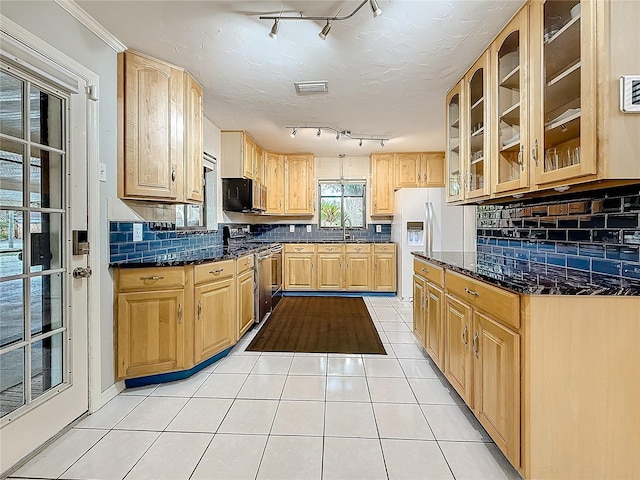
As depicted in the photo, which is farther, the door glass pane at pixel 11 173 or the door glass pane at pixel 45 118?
the door glass pane at pixel 45 118

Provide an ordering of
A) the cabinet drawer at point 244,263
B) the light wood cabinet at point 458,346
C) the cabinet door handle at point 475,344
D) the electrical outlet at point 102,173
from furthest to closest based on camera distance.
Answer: the cabinet drawer at point 244,263 → the electrical outlet at point 102,173 → the light wood cabinet at point 458,346 → the cabinet door handle at point 475,344

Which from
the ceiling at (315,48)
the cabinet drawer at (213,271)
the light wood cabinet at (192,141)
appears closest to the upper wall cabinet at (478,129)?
the ceiling at (315,48)

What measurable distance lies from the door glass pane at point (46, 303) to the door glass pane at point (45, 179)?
406mm

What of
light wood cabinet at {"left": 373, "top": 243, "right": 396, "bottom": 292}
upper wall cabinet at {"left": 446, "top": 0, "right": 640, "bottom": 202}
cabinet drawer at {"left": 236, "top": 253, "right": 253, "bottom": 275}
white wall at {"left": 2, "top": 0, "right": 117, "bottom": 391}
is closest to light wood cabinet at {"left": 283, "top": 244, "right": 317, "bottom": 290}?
light wood cabinet at {"left": 373, "top": 243, "right": 396, "bottom": 292}

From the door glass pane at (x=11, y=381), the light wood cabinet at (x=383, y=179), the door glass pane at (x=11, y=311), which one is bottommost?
the door glass pane at (x=11, y=381)

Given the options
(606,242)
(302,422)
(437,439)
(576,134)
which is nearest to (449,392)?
(437,439)

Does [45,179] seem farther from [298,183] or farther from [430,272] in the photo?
[298,183]

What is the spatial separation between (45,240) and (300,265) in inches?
156

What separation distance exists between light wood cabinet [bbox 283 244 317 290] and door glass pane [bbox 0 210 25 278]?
4.05 meters

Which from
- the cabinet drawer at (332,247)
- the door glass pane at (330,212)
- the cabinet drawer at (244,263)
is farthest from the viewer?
the door glass pane at (330,212)

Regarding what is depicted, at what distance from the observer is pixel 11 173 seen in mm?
1609

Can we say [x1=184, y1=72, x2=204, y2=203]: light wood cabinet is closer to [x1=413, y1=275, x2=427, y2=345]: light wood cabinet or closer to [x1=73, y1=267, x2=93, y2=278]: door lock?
[x1=73, y1=267, x2=93, y2=278]: door lock

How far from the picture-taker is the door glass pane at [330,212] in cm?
617

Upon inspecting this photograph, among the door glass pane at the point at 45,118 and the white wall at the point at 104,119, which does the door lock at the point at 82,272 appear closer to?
the white wall at the point at 104,119
